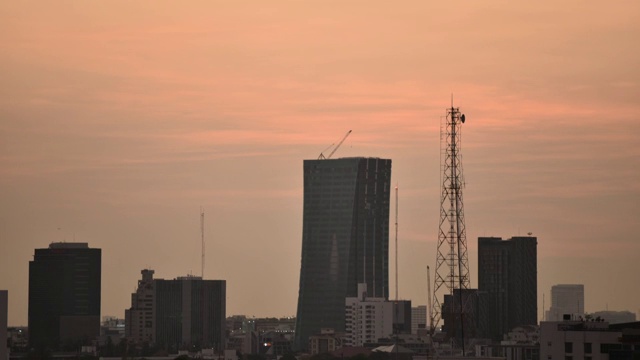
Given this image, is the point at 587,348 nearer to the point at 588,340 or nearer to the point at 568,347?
the point at 588,340

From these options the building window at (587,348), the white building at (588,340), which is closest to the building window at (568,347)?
the white building at (588,340)

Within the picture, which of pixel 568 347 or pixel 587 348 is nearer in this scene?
pixel 587 348

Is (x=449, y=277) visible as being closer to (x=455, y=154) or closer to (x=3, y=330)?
(x=455, y=154)

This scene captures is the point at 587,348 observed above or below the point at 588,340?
below

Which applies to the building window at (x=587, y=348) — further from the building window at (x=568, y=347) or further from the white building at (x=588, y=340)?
the building window at (x=568, y=347)

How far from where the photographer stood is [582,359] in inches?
4309

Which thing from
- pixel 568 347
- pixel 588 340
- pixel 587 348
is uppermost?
pixel 588 340

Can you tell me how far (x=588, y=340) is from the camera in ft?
360

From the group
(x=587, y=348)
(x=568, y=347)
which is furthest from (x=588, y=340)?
(x=568, y=347)

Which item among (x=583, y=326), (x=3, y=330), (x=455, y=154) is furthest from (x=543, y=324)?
(x=3, y=330)

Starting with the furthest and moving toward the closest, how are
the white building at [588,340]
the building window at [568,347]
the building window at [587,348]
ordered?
the building window at [568,347], the building window at [587,348], the white building at [588,340]

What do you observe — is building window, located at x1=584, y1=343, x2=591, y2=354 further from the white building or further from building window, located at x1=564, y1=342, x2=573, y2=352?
building window, located at x1=564, y1=342, x2=573, y2=352

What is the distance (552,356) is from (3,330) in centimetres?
3037

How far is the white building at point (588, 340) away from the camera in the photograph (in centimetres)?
10650
